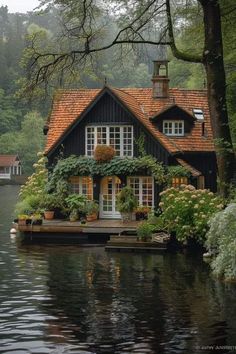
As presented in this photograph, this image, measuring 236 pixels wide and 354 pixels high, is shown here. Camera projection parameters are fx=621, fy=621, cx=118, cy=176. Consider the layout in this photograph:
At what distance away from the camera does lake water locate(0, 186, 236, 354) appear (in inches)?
481

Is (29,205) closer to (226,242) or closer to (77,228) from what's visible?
(77,228)

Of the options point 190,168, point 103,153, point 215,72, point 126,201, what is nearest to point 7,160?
point 103,153

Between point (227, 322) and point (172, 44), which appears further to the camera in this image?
point (172, 44)

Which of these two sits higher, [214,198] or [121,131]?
[121,131]

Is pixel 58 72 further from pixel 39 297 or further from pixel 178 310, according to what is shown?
pixel 178 310

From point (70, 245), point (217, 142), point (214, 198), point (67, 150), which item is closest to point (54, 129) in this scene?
point (67, 150)

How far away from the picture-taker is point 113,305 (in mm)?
15391

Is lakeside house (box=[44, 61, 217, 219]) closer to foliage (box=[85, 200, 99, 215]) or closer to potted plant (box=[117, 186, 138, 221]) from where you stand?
foliage (box=[85, 200, 99, 215])

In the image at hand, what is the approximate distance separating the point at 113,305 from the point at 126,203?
14.6 metres

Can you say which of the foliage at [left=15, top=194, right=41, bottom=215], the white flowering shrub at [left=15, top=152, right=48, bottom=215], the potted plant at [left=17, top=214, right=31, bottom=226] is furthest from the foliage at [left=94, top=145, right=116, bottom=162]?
the potted plant at [left=17, top=214, right=31, bottom=226]

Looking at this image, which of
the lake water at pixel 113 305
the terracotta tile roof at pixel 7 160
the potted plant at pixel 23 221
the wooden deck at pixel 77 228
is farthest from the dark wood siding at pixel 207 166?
the terracotta tile roof at pixel 7 160

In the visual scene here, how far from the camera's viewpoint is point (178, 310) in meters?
14.8

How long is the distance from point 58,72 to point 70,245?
8.46 m

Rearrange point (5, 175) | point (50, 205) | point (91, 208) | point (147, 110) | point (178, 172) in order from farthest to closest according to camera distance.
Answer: point (5, 175) → point (147, 110) → point (50, 205) → point (178, 172) → point (91, 208)
